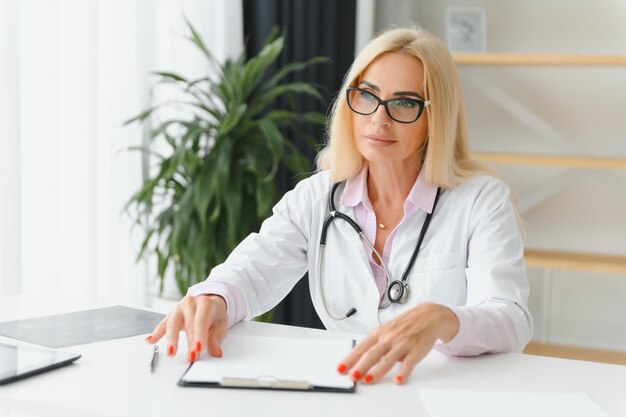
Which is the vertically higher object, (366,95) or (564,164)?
(366,95)

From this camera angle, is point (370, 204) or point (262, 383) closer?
point (262, 383)

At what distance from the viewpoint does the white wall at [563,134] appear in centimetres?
338

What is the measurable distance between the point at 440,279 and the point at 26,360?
889 mm

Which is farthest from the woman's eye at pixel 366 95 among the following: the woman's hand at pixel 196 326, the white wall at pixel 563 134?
the white wall at pixel 563 134

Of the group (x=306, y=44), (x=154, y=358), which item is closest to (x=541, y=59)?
(x=306, y=44)

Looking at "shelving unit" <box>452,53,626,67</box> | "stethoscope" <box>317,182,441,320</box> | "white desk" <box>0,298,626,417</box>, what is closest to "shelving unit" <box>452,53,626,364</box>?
"shelving unit" <box>452,53,626,67</box>

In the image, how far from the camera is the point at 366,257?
180 cm

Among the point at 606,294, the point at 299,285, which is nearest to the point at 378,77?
the point at 299,285

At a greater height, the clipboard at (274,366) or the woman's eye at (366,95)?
the woman's eye at (366,95)

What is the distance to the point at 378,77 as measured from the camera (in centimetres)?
179

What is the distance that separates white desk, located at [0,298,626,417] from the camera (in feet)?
3.53

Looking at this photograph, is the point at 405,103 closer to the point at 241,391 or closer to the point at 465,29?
the point at 241,391

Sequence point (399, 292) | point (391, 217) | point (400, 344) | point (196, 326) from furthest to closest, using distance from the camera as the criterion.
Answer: point (391, 217) < point (399, 292) < point (196, 326) < point (400, 344)

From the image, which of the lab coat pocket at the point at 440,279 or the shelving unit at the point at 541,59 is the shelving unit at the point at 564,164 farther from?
the lab coat pocket at the point at 440,279
